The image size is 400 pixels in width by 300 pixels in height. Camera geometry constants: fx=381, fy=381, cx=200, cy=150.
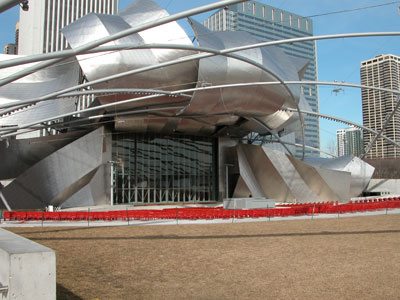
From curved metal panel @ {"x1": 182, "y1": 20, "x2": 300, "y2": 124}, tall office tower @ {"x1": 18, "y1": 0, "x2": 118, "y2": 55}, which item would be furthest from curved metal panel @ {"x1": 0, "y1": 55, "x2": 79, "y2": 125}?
tall office tower @ {"x1": 18, "y1": 0, "x2": 118, "y2": 55}

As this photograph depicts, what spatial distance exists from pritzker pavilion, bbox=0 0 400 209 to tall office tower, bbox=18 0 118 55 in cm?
6189

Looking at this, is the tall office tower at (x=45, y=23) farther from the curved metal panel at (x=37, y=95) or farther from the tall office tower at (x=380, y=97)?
the tall office tower at (x=380, y=97)

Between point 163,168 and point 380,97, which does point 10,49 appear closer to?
point 163,168

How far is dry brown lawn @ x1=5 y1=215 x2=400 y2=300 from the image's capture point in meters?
7.18

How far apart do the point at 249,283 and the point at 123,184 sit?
32104 mm

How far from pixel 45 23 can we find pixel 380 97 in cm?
7825

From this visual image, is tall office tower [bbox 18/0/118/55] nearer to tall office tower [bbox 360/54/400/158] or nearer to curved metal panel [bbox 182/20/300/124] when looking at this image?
tall office tower [bbox 360/54/400/158]

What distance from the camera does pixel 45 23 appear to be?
309 ft

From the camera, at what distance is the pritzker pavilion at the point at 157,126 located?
94.1 feet

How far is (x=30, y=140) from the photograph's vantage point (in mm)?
33250

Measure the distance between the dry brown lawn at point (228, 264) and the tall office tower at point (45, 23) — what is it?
287 ft

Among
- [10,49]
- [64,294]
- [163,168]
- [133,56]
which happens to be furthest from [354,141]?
[64,294]

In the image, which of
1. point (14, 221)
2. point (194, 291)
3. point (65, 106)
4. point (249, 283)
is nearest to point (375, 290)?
point (249, 283)

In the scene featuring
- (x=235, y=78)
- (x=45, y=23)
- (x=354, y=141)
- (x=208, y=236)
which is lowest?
(x=208, y=236)
